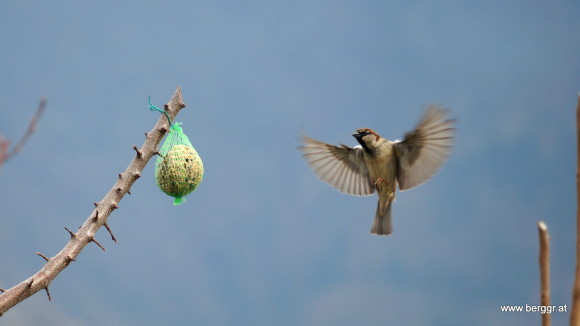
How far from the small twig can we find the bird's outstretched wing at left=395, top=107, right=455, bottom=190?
9.83 ft

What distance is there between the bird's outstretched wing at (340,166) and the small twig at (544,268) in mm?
3615

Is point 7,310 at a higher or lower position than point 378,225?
lower

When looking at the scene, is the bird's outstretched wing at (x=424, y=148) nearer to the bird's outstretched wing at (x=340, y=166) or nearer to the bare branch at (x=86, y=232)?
the bird's outstretched wing at (x=340, y=166)

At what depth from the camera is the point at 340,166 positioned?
574 centimetres

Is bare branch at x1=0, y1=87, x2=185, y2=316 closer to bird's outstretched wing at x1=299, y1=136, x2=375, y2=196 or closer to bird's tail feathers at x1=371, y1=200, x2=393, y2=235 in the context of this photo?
bird's outstretched wing at x1=299, y1=136, x2=375, y2=196

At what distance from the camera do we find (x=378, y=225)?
5.32 meters

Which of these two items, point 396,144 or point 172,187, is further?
point 396,144

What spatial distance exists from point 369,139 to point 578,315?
3.40m

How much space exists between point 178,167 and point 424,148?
1.95 m

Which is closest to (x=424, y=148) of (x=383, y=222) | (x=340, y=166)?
(x=383, y=222)

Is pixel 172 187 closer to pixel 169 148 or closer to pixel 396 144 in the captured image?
pixel 169 148

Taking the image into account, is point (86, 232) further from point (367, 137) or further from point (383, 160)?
point (383, 160)

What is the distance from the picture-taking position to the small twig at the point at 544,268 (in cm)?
188

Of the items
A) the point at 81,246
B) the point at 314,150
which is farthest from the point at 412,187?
the point at 81,246
